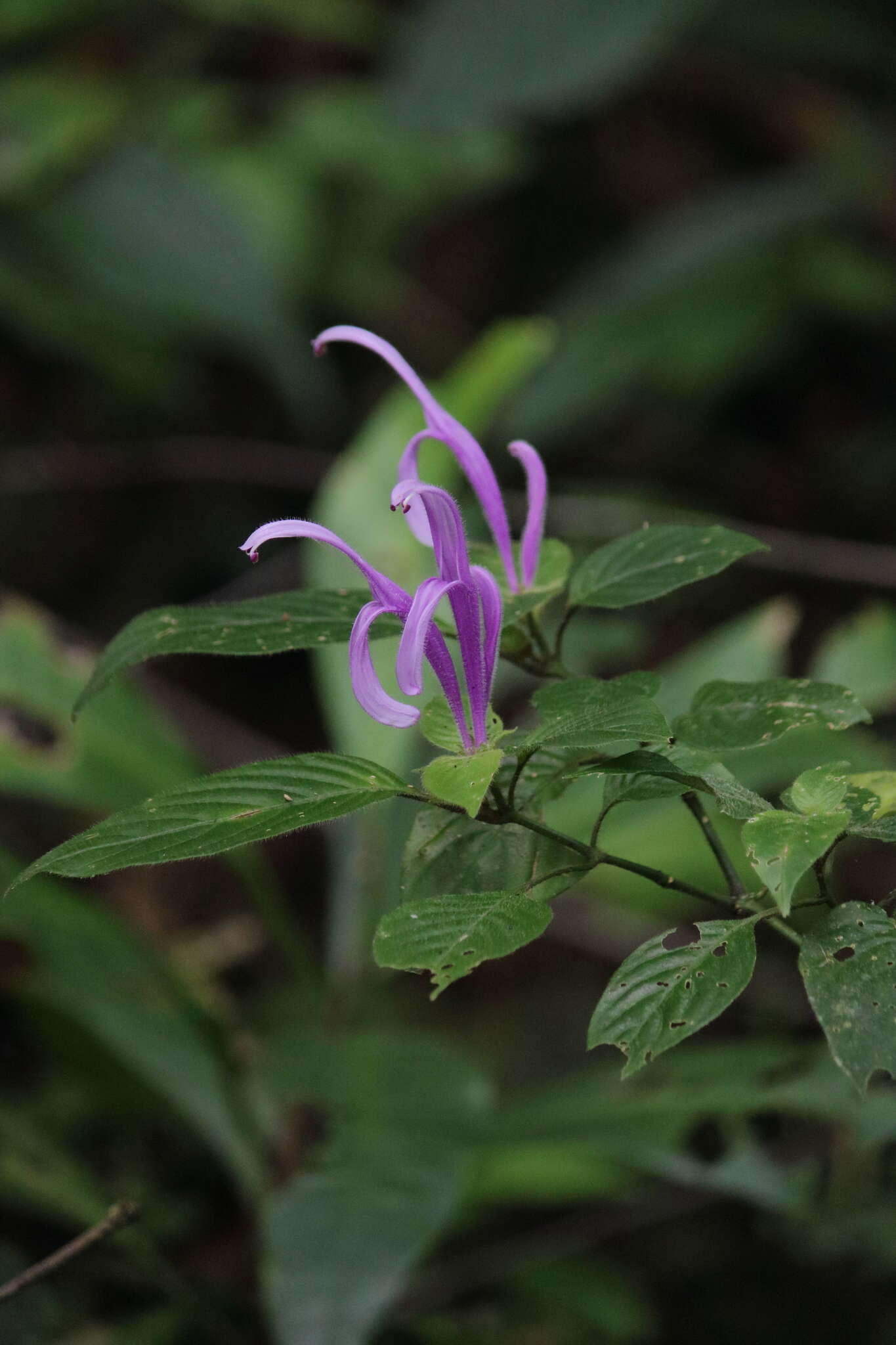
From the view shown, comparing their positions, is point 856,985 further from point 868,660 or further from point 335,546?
point 868,660

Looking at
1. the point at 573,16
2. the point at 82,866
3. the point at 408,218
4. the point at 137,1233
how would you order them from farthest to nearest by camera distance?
the point at 408,218, the point at 573,16, the point at 137,1233, the point at 82,866

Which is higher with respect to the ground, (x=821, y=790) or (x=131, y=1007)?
(x=821, y=790)

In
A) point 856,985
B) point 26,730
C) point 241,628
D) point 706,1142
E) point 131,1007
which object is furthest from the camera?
point 26,730

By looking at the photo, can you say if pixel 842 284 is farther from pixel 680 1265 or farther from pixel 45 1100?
pixel 45 1100

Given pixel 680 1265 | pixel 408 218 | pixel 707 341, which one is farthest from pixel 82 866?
pixel 408 218

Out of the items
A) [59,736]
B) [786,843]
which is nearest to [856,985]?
[786,843]

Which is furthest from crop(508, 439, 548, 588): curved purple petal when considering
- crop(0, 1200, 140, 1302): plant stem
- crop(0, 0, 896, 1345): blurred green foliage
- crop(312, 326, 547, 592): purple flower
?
crop(0, 0, 896, 1345): blurred green foliage
